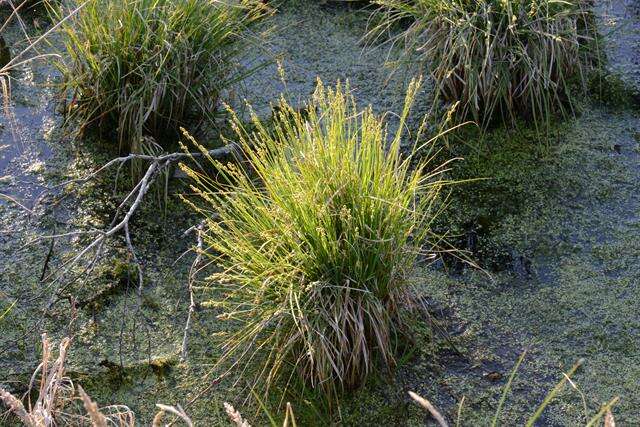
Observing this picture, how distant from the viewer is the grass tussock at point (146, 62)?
3.04 m

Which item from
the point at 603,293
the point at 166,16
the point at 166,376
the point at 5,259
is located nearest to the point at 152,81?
A: the point at 166,16

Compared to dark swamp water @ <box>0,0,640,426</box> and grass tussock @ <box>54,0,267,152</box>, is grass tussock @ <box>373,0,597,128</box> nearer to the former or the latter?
dark swamp water @ <box>0,0,640,426</box>

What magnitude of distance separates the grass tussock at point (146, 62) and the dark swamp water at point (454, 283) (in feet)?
0.64

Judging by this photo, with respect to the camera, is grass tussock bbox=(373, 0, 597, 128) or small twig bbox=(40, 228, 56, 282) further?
grass tussock bbox=(373, 0, 597, 128)

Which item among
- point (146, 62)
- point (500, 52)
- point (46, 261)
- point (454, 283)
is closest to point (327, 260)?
point (454, 283)

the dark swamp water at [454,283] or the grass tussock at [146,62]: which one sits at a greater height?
the grass tussock at [146,62]

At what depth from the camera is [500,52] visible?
126 inches

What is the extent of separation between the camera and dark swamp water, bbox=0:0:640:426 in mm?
2451

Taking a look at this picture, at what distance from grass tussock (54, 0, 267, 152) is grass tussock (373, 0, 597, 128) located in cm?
68

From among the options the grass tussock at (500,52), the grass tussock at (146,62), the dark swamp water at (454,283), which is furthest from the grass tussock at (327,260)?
the grass tussock at (500,52)

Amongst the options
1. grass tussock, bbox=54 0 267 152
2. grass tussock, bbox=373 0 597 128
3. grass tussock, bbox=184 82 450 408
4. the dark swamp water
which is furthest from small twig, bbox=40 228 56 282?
grass tussock, bbox=373 0 597 128

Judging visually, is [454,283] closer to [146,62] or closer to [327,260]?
[327,260]

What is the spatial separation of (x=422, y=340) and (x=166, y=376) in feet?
2.40

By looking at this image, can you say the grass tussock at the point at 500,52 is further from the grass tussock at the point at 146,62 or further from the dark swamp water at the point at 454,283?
the grass tussock at the point at 146,62
